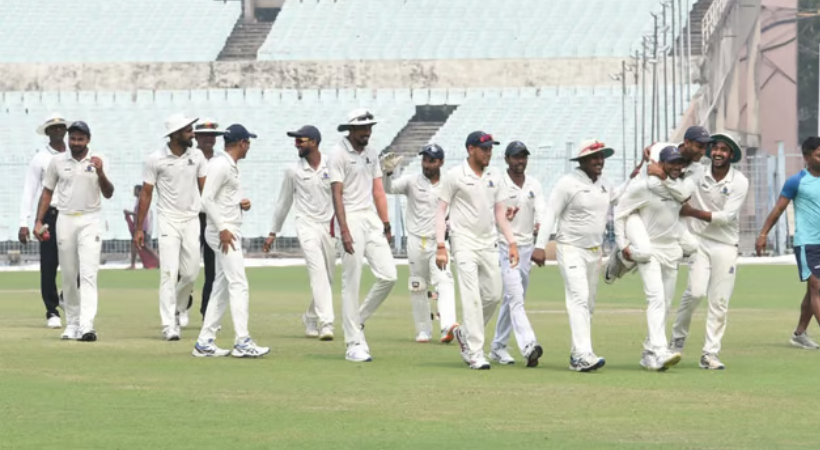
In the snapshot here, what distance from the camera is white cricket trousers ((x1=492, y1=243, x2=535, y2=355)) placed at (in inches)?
521

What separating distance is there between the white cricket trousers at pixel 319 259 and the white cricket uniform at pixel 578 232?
122 inches

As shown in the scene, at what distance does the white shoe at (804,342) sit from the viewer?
49.9 feet

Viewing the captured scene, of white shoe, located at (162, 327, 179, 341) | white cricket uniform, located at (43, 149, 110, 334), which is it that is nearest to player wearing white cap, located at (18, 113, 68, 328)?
white cricket uniform, located at (43, 149, 110, 334)

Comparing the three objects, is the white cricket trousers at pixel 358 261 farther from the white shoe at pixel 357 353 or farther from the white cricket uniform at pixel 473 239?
the white cricket uniform at pixel 473 239

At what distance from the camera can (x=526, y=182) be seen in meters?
15.1

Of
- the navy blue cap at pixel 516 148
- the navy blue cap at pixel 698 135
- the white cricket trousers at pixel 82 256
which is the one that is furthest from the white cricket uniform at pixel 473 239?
the white cricket trousers at pixel 82 256

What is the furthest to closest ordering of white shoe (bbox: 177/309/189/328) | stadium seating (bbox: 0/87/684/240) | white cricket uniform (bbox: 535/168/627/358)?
stadium seating (bbox: 0/87/684/240) < white shoe (bbox: 177/309/189/328) < white cricket uniform (bbox: 535/168/627/358)

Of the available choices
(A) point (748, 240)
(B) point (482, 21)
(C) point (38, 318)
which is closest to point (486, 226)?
(C) point (38, 318)

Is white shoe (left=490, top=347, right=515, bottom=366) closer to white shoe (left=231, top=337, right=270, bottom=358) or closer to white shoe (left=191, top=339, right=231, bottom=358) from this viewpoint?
white shoe (left=231, top=337, right=270, bottom=358)

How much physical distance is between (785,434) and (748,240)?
102 ft

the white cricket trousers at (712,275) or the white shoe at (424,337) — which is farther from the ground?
the white cricket trousers at (712,275)

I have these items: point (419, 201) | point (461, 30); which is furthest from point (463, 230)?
point (461, 30)

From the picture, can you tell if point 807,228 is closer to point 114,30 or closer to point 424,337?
point 424,337

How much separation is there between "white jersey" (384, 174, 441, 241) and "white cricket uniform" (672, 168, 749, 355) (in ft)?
11.7
